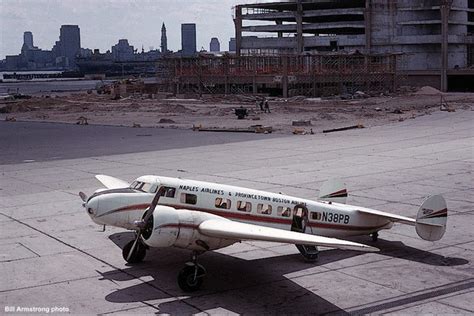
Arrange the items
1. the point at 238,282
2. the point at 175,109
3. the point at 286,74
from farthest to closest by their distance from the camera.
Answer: the point at 286,74 < the point at 175,109 < the point at 238,282

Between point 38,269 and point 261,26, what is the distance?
157 m

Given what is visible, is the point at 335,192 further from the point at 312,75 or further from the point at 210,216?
the point at 312,75

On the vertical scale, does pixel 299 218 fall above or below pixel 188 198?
below

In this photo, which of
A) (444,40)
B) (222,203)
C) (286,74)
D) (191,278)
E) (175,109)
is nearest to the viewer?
(191,278)

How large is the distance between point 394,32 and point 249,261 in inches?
5723

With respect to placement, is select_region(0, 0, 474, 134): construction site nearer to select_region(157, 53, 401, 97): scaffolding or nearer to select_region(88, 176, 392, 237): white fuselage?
select_region(157, 53, 401, 97): scaffolding

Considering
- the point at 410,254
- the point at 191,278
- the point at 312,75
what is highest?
the point at 312,75

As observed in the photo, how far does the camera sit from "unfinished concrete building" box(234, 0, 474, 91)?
14975 centimetres

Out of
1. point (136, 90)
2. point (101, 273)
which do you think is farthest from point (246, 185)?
point (136, 90)

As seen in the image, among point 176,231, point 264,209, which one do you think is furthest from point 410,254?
point 176,231

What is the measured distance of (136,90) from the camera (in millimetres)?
152750

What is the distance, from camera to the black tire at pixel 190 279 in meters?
17.5

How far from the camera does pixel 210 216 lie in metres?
18.7

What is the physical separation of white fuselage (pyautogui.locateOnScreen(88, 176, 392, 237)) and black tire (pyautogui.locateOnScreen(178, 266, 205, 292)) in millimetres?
2873
